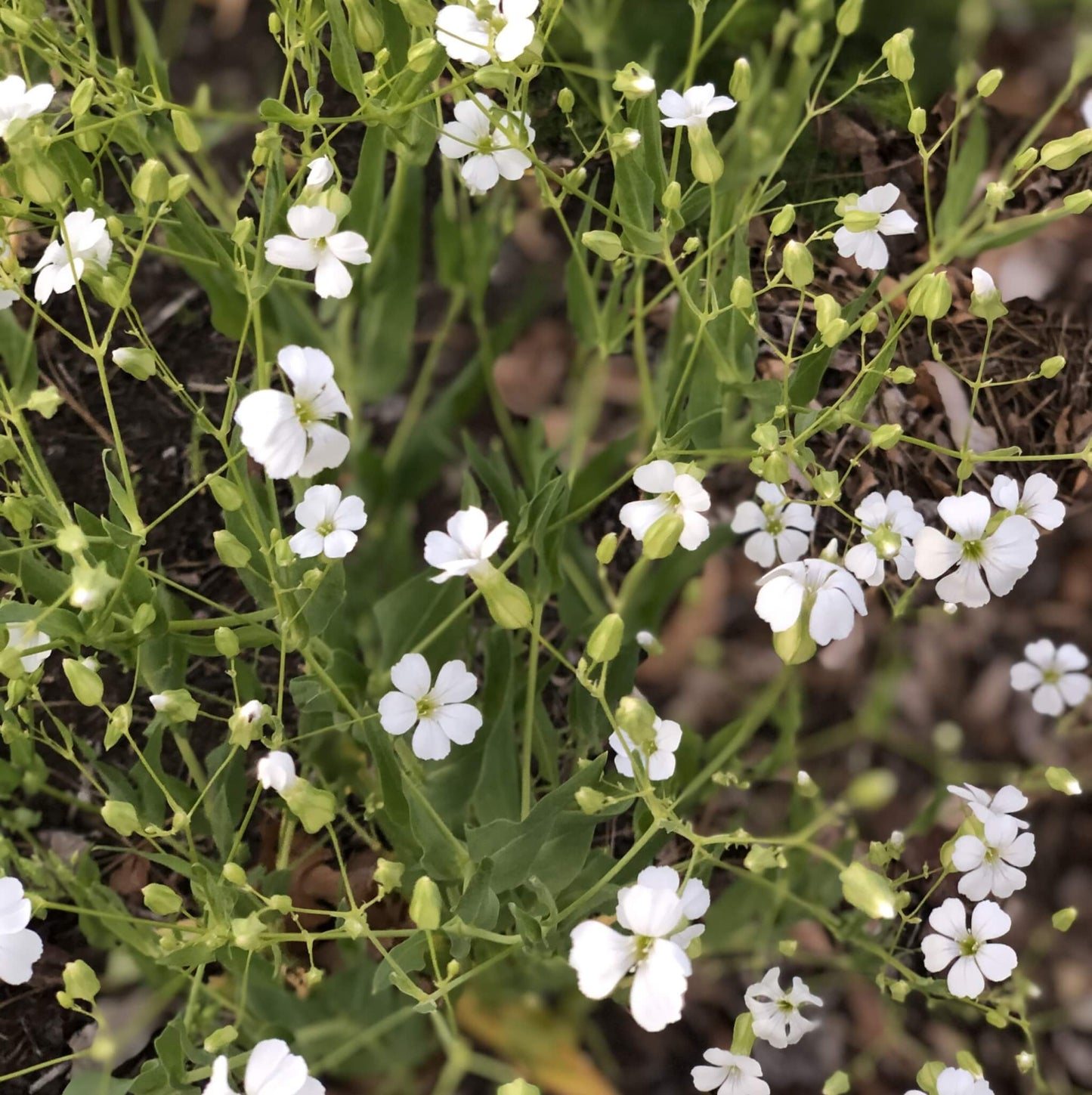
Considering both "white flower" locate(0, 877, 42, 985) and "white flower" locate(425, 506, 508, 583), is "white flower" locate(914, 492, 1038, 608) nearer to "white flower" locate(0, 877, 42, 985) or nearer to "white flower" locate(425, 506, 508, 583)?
"white flower" locate(425, 506, 508, 583)

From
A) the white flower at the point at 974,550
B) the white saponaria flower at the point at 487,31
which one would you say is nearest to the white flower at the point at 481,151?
the white saponaria flower at the point at 487,31

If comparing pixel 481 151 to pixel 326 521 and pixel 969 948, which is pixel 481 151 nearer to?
pixel 326 521

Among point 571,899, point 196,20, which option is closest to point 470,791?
point 571,899

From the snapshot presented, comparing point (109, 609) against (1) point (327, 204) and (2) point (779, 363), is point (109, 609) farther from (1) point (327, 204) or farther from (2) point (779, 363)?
(2) point (779, 363)

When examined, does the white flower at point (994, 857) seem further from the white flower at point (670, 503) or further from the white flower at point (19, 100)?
the white flower at point (19, 100)

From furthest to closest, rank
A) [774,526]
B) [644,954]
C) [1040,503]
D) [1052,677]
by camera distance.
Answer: [1052,677], [774,526], [1040,503], [644,954]

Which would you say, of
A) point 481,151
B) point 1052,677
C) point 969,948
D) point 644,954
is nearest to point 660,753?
point 644,954
